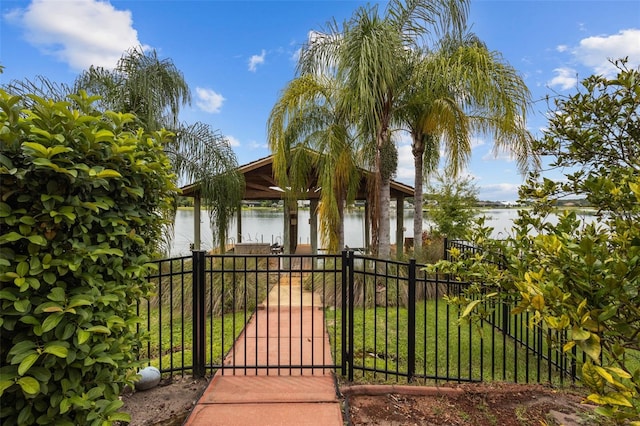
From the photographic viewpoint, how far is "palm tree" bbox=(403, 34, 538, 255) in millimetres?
5391

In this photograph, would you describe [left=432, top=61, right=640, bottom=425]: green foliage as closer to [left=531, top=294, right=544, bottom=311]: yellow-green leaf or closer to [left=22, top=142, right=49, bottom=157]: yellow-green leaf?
[left=531, top=294, right=544, bottom=311]: yellow-green leaf

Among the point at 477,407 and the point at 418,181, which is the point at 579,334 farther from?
the point at 418,181

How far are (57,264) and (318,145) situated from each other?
611 cm

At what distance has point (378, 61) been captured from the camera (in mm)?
5266

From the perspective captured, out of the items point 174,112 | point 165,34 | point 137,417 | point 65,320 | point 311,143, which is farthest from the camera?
point 311,143

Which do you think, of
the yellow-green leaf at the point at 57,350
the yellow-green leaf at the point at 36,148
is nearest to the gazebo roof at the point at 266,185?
the yellow-green leaf at the point at 36,148

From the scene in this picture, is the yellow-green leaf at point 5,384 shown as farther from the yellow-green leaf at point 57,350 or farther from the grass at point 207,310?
the grass at point 207,310

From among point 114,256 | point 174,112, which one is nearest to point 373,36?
point 174,112

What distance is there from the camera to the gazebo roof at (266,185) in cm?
848

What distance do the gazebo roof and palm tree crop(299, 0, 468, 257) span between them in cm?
119

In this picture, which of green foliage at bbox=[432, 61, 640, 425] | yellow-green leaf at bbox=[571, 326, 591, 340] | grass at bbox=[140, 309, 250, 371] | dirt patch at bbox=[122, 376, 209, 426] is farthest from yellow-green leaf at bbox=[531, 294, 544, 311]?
grass at bbox=[140, 309, 250, 371]

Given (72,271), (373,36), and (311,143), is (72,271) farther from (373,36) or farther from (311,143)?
(311,143)

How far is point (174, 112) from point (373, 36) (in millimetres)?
4483

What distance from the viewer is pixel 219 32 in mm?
6277
